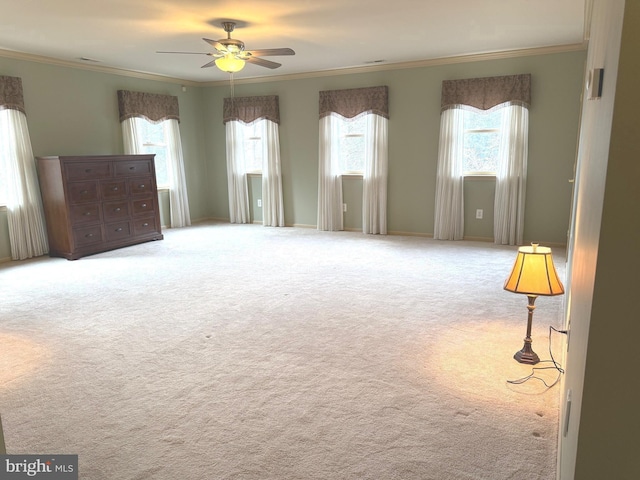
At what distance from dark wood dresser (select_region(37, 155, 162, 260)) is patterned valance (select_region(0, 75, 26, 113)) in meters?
0.67

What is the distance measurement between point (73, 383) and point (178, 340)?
0.75 m

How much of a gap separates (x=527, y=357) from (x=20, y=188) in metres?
6.01

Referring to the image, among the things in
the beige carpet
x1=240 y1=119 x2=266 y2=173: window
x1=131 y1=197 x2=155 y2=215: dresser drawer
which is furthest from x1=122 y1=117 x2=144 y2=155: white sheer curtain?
the beige carpet

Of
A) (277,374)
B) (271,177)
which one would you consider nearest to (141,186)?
(271,177)

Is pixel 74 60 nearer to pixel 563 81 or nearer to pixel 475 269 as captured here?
pixel 475 269

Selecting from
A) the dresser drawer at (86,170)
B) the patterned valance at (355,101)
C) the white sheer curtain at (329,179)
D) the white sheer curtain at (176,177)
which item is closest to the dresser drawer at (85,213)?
the dresser drawer at (86,170)

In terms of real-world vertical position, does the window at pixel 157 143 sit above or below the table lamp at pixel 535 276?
above

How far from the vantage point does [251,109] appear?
7.96 metres

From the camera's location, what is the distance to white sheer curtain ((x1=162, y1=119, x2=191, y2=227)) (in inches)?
308

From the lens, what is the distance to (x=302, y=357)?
9.86 ft

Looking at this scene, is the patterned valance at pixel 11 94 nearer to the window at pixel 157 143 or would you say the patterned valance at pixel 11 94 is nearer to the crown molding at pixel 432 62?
the window at pixel 157 143

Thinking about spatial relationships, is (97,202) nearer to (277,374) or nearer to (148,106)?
(148,106)

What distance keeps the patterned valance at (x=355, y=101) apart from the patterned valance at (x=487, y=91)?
0.91 m

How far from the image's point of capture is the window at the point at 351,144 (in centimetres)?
726
